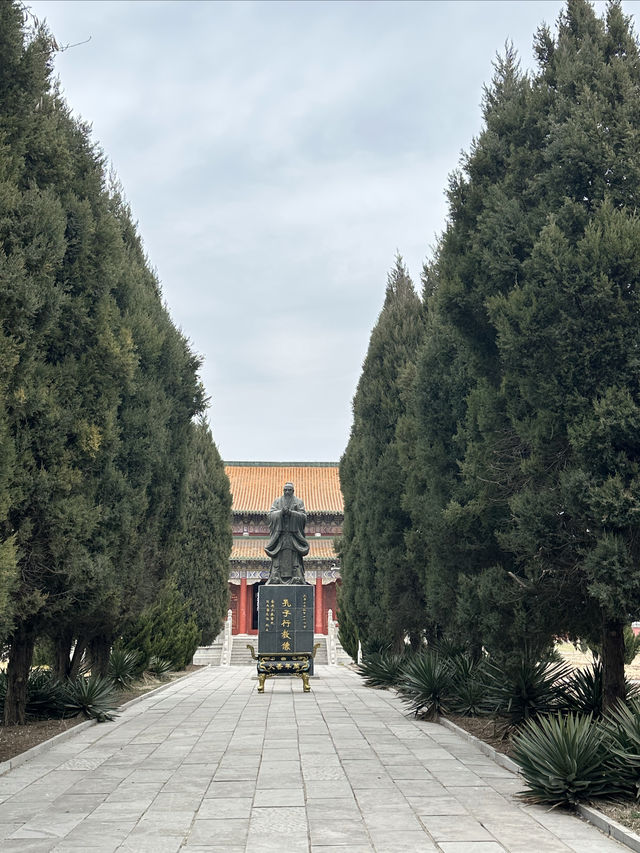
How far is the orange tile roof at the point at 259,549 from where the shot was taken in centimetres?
4062

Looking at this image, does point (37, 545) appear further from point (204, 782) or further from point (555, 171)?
point (555, 171)

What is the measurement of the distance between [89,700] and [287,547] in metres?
8.48

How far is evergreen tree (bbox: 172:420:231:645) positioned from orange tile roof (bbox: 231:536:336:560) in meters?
12.8

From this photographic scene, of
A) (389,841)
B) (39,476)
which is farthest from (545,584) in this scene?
(39,476)

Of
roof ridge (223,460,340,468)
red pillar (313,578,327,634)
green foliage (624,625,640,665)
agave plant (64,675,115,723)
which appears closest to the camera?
agave plant (64,675,115,723)

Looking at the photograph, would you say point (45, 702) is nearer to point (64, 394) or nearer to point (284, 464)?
point (64, 394)

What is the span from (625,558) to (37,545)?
6.68 metres

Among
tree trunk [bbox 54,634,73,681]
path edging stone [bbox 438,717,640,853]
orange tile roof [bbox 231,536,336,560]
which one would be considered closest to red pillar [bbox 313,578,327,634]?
orange tile roof [bbox 231,536,336,560]

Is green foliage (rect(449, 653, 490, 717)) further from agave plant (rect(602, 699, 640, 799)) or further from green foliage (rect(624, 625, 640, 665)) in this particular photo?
green foliage (rect(624, 625, 640, 665))

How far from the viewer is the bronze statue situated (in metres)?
19.7

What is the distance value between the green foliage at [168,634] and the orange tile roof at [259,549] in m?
15.4

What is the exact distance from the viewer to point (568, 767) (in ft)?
21.2

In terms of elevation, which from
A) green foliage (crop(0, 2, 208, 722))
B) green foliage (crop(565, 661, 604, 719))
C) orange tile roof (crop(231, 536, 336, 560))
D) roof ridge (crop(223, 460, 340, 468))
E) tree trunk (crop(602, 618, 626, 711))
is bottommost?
green foliage (crop(565, 661, 604, 719))

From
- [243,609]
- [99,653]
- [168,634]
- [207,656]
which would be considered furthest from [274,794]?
[243,609]
